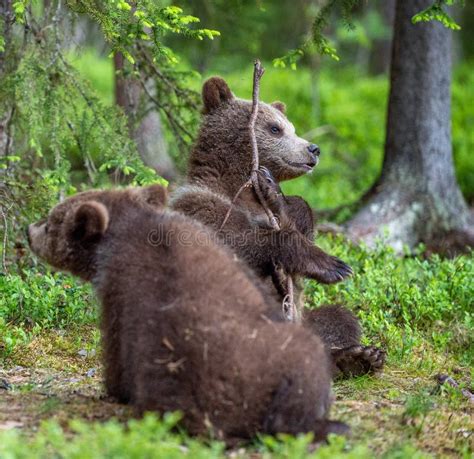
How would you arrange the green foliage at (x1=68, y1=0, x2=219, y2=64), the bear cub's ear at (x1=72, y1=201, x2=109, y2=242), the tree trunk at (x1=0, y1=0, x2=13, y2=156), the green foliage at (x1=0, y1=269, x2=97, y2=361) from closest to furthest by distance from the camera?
1. the bear cub's ear at (x1=72, y1=201, x2=109, y2=242)
2. the green foliage at (x1=68, y1=0, x2=219, y2=64)
3. the green foliage at (x1=0, y1=269, x2=97, y2=361)
4. the tree trunk at (x1=0, y1=0, x2=13, y2=156)

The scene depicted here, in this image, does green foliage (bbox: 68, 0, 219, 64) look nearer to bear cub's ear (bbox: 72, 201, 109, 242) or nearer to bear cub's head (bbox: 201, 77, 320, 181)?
bear cub's head (bbox: 201, 77, 320, 181)

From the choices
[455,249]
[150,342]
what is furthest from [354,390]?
[455,249]

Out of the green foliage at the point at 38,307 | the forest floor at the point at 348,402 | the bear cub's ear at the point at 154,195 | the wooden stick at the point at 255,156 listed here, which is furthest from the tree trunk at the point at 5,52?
the bear cub's ear at the point at 154,195

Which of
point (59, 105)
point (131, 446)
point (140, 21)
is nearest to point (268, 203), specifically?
point (140, 21)

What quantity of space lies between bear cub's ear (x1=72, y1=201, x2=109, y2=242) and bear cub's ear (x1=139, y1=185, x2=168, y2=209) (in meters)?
0.54

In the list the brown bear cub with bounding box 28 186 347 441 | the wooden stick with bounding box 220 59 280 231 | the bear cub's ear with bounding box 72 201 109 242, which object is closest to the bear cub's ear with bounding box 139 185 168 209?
the brown bear cub with bounding box 28 186 347 441

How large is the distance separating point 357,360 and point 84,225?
2.79 metres

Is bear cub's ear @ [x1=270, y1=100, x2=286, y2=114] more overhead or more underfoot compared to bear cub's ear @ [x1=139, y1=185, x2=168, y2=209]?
more overhead

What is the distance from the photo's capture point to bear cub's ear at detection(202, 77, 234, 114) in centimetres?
796

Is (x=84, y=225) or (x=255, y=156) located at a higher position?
(x=255, y=156)

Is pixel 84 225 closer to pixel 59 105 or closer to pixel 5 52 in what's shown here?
pixel 59 105

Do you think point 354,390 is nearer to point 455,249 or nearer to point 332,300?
point 332,300

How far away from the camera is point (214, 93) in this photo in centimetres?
799

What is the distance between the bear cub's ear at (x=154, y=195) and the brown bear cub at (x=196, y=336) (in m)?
0.37
